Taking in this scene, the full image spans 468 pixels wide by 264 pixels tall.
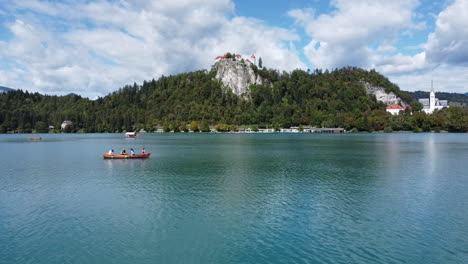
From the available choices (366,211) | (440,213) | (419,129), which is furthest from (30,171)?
(419,129)

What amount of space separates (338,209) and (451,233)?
7.29 m

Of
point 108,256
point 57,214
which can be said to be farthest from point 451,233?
point 57,214

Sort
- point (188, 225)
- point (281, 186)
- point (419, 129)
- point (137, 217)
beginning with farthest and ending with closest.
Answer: point (419, 129)
point (281, 186)
point (137, 217)
point (188, 225)

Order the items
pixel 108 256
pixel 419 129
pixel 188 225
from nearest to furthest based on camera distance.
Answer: pixel 108 256, pixel 188 225, pixel 419 129

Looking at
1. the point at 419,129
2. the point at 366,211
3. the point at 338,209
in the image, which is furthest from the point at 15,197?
the point at 419,129

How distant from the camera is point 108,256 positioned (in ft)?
58.2

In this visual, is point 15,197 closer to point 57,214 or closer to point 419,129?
point 57,214

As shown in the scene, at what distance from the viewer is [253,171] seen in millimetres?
44969

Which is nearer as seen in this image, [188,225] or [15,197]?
[188,225]

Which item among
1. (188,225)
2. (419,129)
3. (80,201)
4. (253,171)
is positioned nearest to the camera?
(188,225)

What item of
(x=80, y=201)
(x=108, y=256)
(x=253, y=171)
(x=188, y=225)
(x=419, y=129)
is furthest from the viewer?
(x=419, y=129)

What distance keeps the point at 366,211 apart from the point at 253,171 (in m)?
21.2

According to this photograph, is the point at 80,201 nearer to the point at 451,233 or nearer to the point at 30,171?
the point at 30,171

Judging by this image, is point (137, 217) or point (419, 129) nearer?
point (137, 217)
